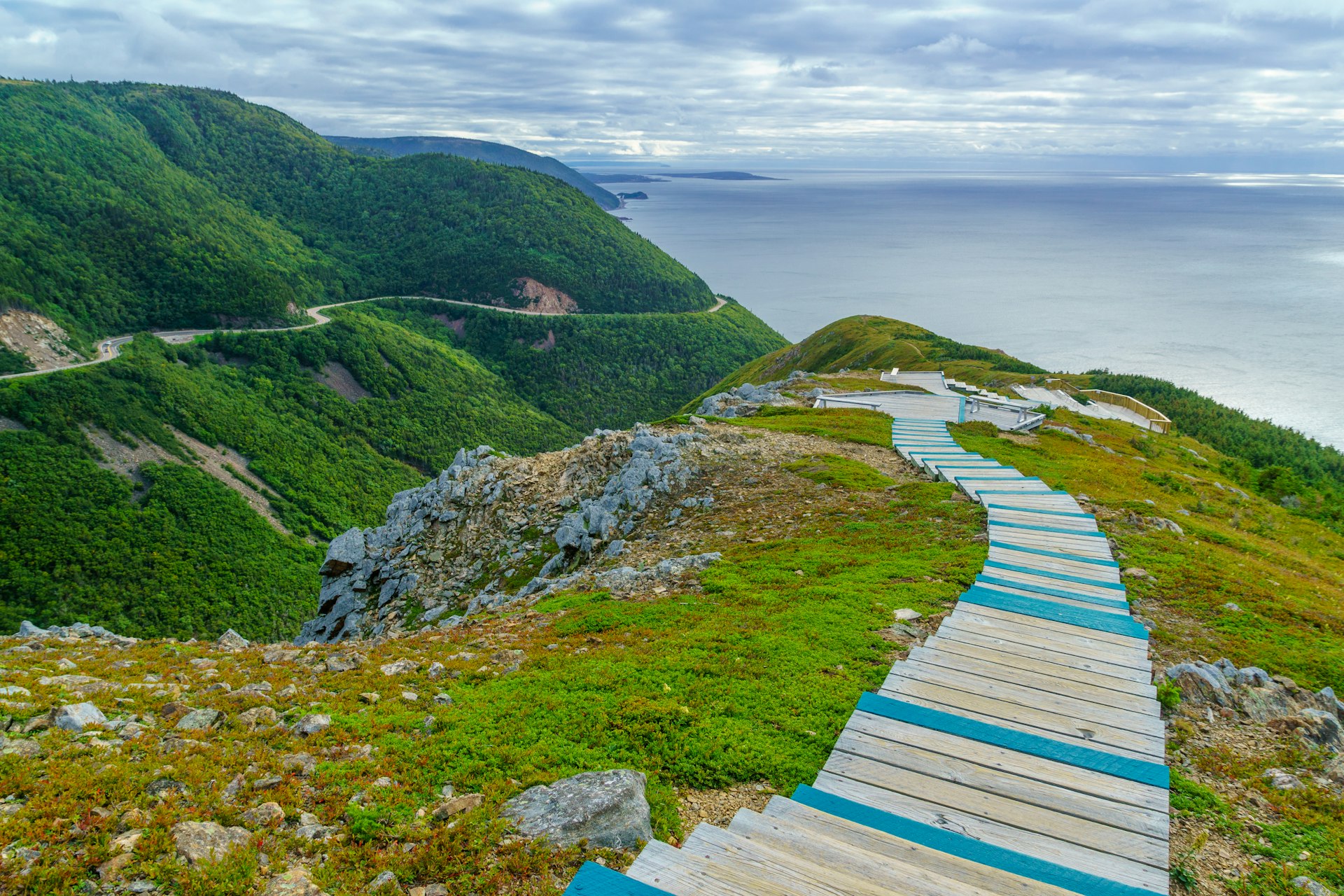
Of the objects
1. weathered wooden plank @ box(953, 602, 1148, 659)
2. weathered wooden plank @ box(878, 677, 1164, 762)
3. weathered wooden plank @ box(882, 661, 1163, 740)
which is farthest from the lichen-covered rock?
weathered wooden plank @ box(953, 602, 1148, 659)

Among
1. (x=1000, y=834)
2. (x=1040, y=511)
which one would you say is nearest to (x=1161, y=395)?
(x=1040, y=511)

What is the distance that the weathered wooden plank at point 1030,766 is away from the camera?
18.1 ft

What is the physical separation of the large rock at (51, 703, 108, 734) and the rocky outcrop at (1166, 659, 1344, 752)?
434 inches

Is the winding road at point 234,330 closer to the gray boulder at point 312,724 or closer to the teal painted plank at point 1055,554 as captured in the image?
the gray boulder at point 312,724

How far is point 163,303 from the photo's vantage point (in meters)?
104

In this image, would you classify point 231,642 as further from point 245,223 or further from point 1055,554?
point 245,223

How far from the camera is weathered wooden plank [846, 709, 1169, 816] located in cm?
550

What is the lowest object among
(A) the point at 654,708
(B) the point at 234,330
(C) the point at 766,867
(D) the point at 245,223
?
(B) the point at 234,330

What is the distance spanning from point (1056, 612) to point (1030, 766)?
12.0 feet

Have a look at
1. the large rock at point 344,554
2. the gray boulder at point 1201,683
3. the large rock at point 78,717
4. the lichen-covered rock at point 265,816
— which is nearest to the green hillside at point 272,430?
the large rock at point 344,554

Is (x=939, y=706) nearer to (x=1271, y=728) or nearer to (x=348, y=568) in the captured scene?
(x=1271, y=728)

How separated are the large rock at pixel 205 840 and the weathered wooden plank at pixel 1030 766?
506 cm

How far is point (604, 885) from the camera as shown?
14.5 ft

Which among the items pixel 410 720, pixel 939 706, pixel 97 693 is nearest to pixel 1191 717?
pixel 939 706
